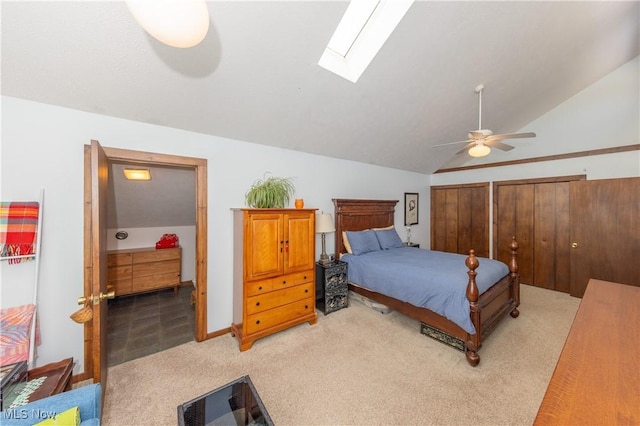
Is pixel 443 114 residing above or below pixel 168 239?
above

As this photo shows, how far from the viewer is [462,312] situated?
2332 mm

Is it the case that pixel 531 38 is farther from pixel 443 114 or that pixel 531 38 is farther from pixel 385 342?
pixel 385 342

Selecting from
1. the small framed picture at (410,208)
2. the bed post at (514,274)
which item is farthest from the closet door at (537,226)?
the bed post at (514,274)

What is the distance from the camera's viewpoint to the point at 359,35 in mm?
2422

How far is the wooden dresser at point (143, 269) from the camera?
3.72 meters

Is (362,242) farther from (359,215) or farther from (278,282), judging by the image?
(278,282)

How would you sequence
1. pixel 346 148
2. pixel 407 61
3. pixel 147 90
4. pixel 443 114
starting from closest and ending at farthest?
pixel 147 90 → pixel 407 61 → pixel 443 114 → pixel 346 148

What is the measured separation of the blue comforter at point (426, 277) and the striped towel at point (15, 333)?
3.27 m

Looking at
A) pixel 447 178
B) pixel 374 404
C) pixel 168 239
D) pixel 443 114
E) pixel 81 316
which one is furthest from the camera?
pixel 447 178

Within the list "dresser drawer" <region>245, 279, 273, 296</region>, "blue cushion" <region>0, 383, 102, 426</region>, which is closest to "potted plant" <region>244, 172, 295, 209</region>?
"dresser drawer" <region>245, 279, 273, 296</region>

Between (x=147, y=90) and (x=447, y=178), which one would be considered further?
(x=447, y=178)

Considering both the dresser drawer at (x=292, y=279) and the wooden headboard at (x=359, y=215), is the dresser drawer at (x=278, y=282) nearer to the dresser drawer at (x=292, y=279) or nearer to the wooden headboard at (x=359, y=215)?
the dresser drawer at (x=292, y=279)

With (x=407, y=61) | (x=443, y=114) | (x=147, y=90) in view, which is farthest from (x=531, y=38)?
(x=147, y=90)

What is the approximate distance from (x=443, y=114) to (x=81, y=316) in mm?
4437
